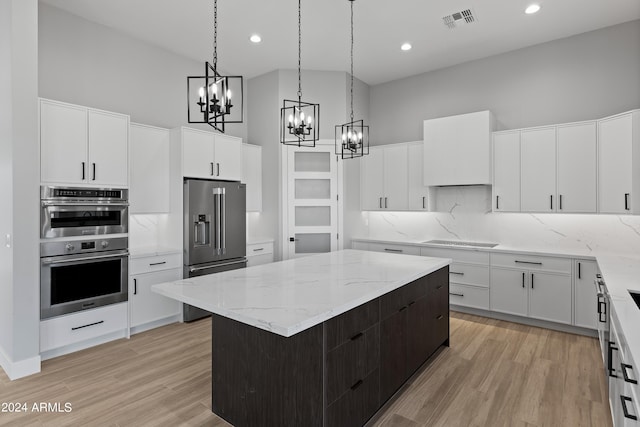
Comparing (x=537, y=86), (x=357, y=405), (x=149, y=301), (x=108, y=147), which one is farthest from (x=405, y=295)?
(x=537, y=86)

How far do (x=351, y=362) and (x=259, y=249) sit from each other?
3.25 metres

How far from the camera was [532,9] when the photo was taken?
3.61 m

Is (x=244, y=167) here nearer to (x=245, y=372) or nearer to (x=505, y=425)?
(x=245, y=372)

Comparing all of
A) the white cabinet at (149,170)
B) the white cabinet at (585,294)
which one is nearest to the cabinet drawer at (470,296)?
the white cabinet at (585,294)

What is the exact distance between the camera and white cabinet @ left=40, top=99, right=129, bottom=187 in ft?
10.4

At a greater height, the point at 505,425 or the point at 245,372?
the point at 245,372

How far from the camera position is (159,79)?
4590 millimetres

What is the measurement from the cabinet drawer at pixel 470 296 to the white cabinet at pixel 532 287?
0.09 meters

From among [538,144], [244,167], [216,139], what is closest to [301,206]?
[244,167]

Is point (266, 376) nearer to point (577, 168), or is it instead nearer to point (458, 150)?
point (458, 150)

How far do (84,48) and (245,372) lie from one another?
3.96 metres

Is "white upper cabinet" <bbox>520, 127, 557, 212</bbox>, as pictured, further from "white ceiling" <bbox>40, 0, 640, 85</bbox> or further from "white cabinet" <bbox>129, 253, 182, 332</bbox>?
"white cabinet" <bbox>129, 253, 182, 332</bbox>

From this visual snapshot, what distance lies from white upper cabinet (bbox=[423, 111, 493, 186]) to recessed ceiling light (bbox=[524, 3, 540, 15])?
3.58 ft

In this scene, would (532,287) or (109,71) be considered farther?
(109,71)
